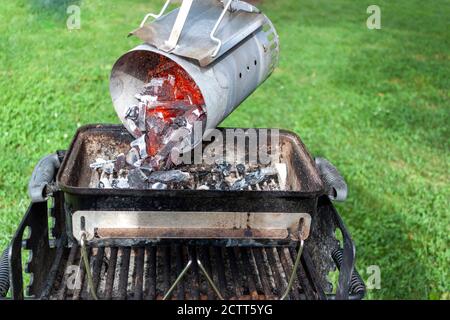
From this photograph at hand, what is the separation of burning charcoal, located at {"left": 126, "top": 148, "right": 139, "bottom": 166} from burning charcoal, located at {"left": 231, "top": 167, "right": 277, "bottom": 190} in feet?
1.46

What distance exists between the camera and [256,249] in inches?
85.0

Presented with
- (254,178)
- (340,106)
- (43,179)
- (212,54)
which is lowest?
(340,106)

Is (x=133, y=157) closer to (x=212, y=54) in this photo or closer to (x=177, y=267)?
(x=177, y=267)

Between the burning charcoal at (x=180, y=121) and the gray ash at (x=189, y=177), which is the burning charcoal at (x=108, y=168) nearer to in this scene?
the gray ash at (x=189, y=177)

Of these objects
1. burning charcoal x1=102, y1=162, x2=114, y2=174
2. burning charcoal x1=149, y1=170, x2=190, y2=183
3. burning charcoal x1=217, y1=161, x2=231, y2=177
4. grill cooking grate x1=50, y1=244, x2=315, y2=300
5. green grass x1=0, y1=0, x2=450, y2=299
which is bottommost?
green grass x1=0, y1=0, x2=450, y2=299

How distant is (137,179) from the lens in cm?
229

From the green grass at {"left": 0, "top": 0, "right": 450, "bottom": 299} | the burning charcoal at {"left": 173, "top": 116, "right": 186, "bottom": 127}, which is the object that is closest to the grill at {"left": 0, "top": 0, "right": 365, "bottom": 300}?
the burning charcoal at {"left": 173, "top": 116, "right": 186, "bottom": 127}

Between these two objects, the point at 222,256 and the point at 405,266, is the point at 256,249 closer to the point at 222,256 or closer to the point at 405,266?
the point at 222,256

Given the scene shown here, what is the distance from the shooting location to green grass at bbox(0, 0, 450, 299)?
3.56 m

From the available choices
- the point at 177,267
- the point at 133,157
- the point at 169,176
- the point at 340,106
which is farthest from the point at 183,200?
the point at 340,106

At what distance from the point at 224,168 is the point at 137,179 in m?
0.43

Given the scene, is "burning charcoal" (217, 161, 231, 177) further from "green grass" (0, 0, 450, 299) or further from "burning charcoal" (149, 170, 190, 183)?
"green grass" (0, 0, 450, 299)
